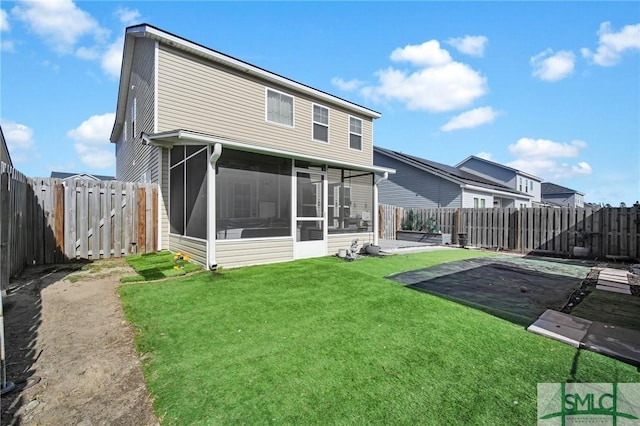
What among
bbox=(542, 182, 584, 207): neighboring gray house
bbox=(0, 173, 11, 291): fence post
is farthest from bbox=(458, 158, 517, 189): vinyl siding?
bbox=(0, 173, 11, 291): fence post

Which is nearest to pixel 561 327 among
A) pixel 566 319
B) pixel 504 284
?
pixel 566 319

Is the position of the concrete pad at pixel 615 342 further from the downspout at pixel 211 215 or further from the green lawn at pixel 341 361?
the downspout at pixel 211 215

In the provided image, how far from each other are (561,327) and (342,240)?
6209 millimetres

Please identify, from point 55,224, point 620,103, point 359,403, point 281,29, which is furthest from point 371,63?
point 359,403

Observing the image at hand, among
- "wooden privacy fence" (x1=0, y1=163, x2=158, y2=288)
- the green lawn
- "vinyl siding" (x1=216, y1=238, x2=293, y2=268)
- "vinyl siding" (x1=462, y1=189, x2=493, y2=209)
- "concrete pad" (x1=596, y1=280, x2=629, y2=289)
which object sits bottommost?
"concrete pad" (x1=596, y1=280, x2=629, y2=289)

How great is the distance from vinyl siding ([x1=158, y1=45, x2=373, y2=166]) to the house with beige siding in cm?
3

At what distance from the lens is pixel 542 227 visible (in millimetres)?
11359

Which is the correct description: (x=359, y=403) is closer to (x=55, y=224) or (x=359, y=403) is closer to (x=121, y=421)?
(x=121, y=421)

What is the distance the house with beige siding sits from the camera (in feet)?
23.2

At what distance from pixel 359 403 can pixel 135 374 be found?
6.82 feet

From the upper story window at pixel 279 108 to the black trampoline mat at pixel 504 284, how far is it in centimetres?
759

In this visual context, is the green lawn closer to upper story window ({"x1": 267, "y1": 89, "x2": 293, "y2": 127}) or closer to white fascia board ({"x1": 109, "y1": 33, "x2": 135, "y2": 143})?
upper story window ({"x1": 267, "y1": 89, "x2": 293, "y2": 127})

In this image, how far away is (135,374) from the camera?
2730mm

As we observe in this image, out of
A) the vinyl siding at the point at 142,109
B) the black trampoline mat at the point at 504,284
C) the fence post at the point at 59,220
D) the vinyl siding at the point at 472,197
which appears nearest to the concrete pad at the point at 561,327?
the black trampoline mat at the point at 504,284
